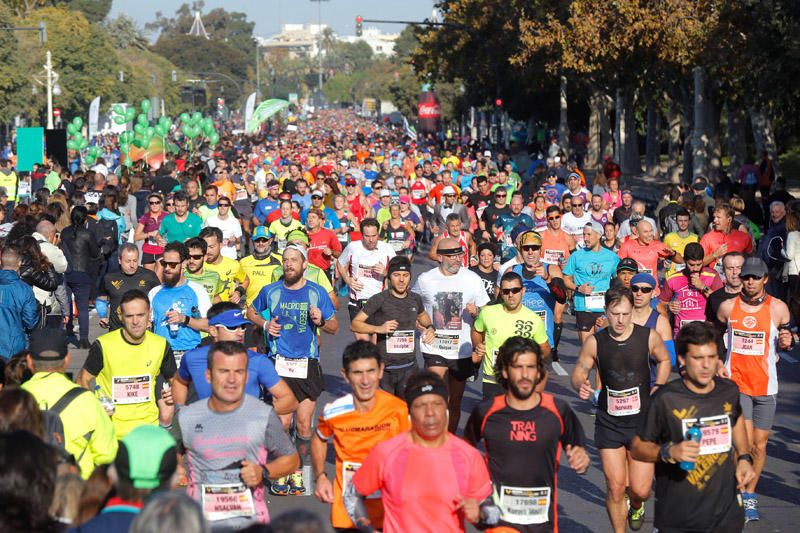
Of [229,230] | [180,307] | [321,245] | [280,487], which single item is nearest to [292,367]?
[180,307]

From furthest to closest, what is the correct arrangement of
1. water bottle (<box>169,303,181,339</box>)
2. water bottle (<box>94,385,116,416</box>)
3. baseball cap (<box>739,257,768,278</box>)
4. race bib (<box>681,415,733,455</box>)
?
water bottle (<box>169,303,181,339</box>) → baseball cap (<box>739,257,768,278</box>) → water bottle (<box>94,385,116,416</box>) → race bib (<box>681,415,733,455</box>)

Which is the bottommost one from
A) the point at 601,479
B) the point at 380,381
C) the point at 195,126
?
the point at 601,479

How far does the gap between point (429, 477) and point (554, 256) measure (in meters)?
8.66

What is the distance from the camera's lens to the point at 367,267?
1373 cm

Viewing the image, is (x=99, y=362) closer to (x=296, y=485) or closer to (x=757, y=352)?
(x=296, y=485)

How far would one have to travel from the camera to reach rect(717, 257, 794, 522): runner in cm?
907

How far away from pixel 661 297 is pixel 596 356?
327 cm

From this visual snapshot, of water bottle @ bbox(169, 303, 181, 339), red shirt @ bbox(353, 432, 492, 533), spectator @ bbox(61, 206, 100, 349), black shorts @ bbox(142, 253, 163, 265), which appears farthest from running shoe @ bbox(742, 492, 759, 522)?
spectator @ bbox(61, 206, 100, 349)

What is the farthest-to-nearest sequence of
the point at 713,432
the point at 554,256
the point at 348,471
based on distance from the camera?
the point at 554,256
the point at 348,471
the point at 713,432

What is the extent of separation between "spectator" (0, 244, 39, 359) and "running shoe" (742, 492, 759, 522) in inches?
202

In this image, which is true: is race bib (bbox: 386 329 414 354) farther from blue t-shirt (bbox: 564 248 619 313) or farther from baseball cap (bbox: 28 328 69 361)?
baseball cap (bbox: 28 328 69 361)

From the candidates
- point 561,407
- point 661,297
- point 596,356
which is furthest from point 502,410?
point 661,297

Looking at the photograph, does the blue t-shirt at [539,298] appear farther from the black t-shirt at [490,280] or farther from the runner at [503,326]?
the runner at [503,326]

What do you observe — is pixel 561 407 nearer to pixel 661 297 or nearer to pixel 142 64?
pixel 661 297
